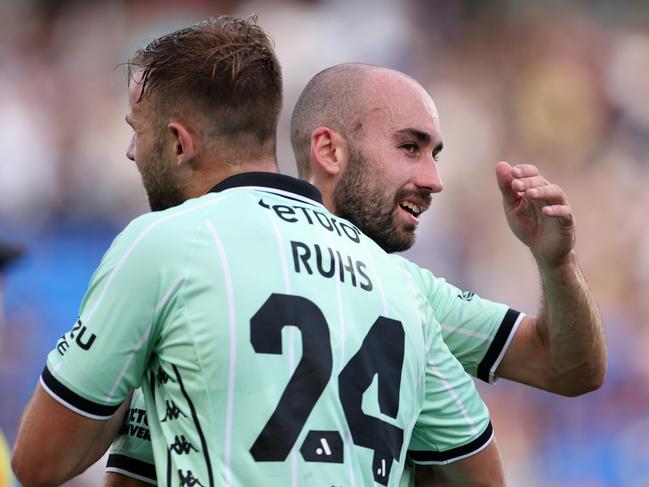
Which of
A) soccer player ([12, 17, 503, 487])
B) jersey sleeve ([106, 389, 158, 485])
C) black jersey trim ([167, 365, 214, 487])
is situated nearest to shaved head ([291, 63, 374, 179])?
soccer player ([12, 17, 503, 487])

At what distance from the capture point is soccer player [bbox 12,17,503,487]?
2.20 meters

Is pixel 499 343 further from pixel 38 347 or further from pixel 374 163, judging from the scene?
pixel 38 347

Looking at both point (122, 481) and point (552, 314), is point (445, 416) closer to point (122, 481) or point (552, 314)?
point (552, 314)

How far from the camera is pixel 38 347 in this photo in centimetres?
776

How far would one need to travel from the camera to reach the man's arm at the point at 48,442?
2.18 metres

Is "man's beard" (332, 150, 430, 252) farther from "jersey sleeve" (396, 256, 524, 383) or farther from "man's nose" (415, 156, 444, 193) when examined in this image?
"jersey sleeve" (396, 256, 524, 383)

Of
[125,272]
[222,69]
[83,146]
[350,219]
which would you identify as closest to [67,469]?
[125,272]

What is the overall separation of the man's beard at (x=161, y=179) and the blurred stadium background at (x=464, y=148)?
5413 millimetres

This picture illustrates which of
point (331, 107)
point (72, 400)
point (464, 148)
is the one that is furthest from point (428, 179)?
point (464, 148)

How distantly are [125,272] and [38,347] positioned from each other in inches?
230

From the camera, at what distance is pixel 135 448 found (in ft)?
8.22

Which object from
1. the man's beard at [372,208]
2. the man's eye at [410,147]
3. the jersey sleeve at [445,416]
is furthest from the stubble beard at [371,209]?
the jersey sleeve at [445,416]

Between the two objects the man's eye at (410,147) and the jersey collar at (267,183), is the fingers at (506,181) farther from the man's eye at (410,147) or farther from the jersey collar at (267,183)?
the jersey collar at (267,183)

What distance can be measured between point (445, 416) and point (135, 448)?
2.64 feet
